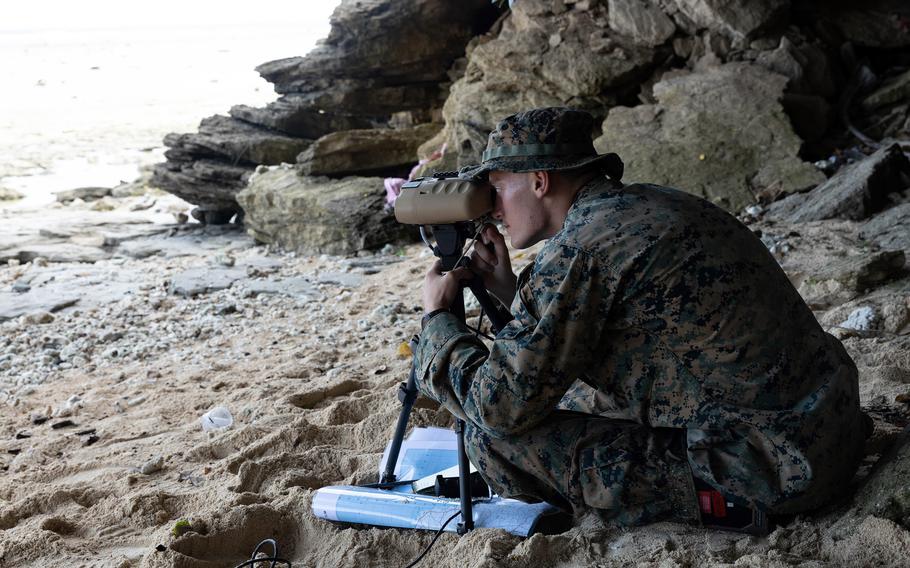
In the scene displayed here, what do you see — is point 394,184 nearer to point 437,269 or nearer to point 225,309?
point 225,309

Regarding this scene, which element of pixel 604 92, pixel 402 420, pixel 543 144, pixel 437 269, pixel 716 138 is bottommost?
pixel 402 420

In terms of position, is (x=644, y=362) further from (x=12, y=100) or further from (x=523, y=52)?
(x=12, y=100)

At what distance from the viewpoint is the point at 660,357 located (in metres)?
1.86

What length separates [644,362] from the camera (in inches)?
73.9

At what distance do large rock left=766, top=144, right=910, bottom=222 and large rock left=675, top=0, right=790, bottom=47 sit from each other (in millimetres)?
2190

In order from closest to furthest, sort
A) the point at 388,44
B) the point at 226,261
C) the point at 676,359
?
the point at 676,359
the point at 226,261
the point at 388,44

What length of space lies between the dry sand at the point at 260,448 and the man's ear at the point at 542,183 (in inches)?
33.2

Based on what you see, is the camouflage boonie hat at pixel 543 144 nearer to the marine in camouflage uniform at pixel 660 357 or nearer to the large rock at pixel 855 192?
the marine in camouflage uniform at pixel 660 357

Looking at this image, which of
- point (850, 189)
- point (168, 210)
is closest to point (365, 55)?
point (168, 210)

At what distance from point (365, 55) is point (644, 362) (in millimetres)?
9411

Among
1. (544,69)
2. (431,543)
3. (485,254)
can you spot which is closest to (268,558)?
(431,543)

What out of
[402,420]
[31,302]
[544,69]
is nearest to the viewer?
[402,420]

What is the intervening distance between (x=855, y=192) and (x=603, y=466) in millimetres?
3907

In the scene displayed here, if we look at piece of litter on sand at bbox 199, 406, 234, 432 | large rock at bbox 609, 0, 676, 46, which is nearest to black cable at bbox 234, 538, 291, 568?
piece of litter on sand at bbox 199, 406, 234, 432
